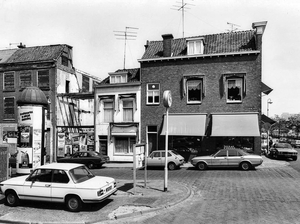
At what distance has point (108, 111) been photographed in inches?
1040

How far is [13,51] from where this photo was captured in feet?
105

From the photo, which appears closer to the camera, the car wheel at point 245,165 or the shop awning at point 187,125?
the car wheel at point 245,165

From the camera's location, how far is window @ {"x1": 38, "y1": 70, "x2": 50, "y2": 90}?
28.2 m

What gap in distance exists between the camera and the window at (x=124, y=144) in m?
25.4

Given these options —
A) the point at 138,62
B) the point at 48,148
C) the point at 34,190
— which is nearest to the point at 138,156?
the point at 34,190

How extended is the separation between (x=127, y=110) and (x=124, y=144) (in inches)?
134

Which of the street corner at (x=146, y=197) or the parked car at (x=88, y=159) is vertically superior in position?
the street corner at (x=146, y=197)

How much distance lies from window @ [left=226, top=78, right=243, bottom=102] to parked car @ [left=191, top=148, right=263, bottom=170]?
19.7 ft

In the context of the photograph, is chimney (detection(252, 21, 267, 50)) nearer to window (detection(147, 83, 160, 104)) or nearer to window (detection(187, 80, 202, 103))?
window (detection(187, 80, 202, 103))

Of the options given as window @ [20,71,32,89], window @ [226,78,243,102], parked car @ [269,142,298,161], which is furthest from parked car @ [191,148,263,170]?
window @ [20,71,32,89]

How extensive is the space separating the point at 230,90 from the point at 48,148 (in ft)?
64.5

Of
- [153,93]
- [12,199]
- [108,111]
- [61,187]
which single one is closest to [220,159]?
[153,93]

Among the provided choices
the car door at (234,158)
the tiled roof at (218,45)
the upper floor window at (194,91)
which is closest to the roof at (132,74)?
the tiled roof at (218,45)

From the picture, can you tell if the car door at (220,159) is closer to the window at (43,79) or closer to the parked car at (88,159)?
the parked car at (88,159)
